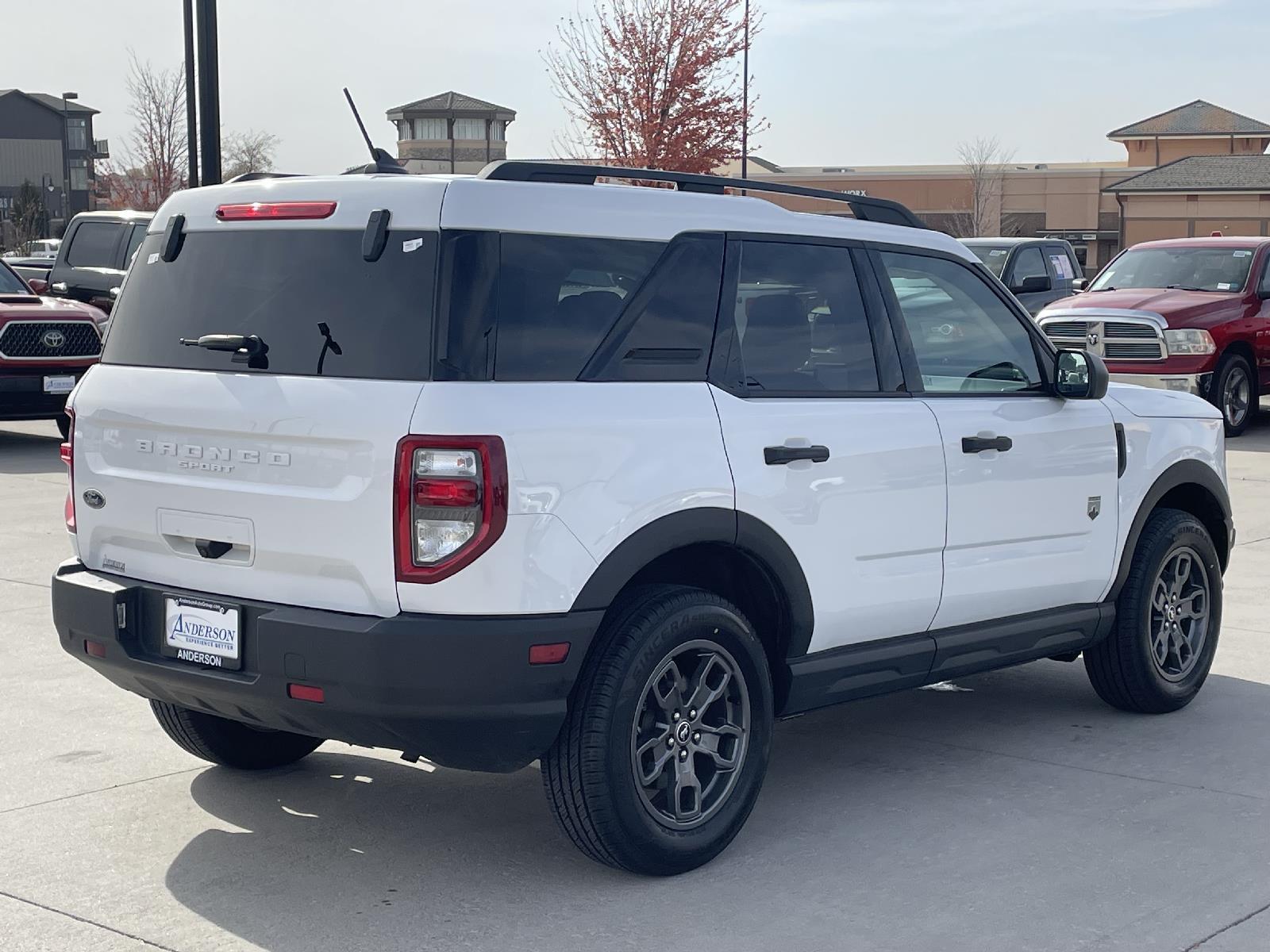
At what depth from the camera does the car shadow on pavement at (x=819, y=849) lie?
4.28 meters

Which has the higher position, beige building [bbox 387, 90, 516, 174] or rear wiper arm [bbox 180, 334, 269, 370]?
beige building [bbox 387, 90, 516, 174]

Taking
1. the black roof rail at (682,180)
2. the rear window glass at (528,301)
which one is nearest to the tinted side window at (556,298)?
the rear window glass at (528,301)

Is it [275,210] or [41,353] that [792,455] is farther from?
[41,353]

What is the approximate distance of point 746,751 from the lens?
→ 4.85 metres

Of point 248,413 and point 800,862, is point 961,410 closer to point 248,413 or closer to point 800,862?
point 800,862

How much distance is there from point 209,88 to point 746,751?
1009 centimetres

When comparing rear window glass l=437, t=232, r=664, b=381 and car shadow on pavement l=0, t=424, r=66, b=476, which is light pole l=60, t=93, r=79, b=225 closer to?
car shadow on pavement l=0, t=424, r=66, b=476

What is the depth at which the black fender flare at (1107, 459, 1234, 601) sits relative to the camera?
629 cm

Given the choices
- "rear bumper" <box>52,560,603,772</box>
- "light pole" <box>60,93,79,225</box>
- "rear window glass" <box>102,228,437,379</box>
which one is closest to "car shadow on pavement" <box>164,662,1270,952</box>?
"rear bumper" <box>52,560,603,772</box>

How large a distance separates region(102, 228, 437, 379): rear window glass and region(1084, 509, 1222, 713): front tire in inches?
130

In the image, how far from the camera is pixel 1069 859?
4.80 meters

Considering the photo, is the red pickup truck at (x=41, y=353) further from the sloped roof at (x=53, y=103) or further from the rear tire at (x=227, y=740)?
the sloped roof at (x=53, y=103)

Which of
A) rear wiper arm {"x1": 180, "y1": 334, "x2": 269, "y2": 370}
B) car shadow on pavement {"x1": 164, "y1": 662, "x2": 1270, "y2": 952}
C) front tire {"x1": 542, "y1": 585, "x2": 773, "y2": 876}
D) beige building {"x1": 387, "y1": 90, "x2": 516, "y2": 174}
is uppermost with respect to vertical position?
beige building {"x1": 387, "y1": 90, "x2": 516, "y2": 174}

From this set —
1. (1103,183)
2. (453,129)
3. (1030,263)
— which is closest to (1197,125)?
(1103,183)
